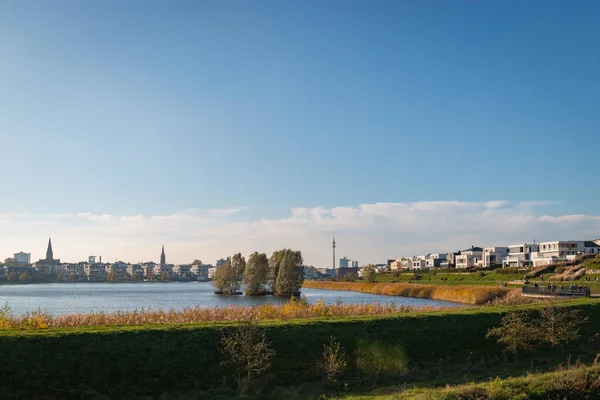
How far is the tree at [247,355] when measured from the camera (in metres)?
18.8

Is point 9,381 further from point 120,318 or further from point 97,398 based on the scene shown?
point 120,318

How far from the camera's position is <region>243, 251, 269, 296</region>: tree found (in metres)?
97.5

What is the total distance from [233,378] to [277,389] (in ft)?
5.60

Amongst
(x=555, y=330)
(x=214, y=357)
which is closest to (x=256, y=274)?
(x=555, y=330)

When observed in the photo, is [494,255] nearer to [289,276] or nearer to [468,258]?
[468,258]

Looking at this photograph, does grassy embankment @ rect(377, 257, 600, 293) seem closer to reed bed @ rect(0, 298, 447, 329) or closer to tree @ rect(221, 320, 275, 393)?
reed bed @ rect(0, 298, 447, 329)

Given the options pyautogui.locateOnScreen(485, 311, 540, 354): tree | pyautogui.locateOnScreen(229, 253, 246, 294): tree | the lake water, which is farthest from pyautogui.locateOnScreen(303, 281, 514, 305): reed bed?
pyautogui.locateOnScreen(485, 311, 540, 354): tree

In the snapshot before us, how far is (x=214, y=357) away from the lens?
786 inches

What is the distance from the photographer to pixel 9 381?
16.8 meters

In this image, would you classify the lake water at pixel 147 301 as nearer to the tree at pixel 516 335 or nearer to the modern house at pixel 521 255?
the tree at pixel 516 335

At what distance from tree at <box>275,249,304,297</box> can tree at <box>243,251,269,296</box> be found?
3.51 m

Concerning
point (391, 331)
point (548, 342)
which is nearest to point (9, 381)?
point (391, 331)

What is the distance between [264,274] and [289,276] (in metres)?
6.14

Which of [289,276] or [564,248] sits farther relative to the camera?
[564,248]
